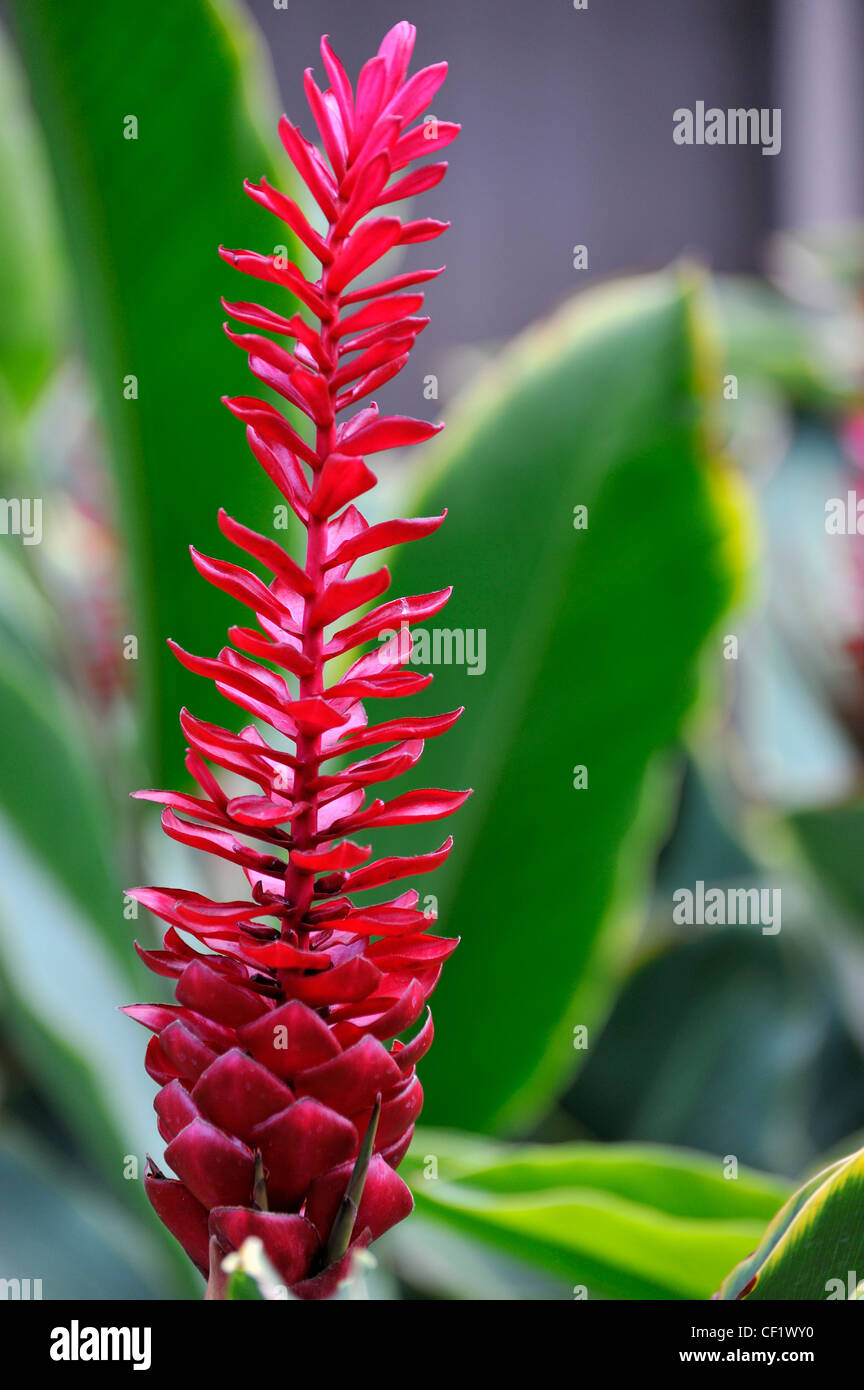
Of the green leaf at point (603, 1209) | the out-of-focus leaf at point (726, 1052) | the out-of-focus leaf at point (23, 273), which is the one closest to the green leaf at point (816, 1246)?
the green leaf at point (603, 1209)

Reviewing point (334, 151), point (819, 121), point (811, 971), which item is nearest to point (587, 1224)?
point (334, 151)

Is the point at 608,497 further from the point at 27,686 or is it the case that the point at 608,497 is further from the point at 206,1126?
the point at 206,1126

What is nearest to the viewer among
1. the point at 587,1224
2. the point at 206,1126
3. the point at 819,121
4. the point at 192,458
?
the point at 206,1126

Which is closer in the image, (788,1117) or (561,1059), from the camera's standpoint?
(561,1059)

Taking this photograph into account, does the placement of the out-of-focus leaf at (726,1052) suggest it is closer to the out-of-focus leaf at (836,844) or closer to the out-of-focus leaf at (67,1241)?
Answer: the out-of-focus leaf at (836,844)

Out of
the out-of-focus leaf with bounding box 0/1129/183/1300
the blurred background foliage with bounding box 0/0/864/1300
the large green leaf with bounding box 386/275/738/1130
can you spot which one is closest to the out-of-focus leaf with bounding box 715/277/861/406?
the blurred background foliage with bounding box 0/0/864/1300

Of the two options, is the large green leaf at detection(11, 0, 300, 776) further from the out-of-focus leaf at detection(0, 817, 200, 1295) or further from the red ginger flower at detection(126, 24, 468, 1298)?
the red ginger flower at detection(126, 24, 468, 1298)

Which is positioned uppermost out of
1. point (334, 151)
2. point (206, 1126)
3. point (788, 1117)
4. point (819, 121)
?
point (819, 121)
